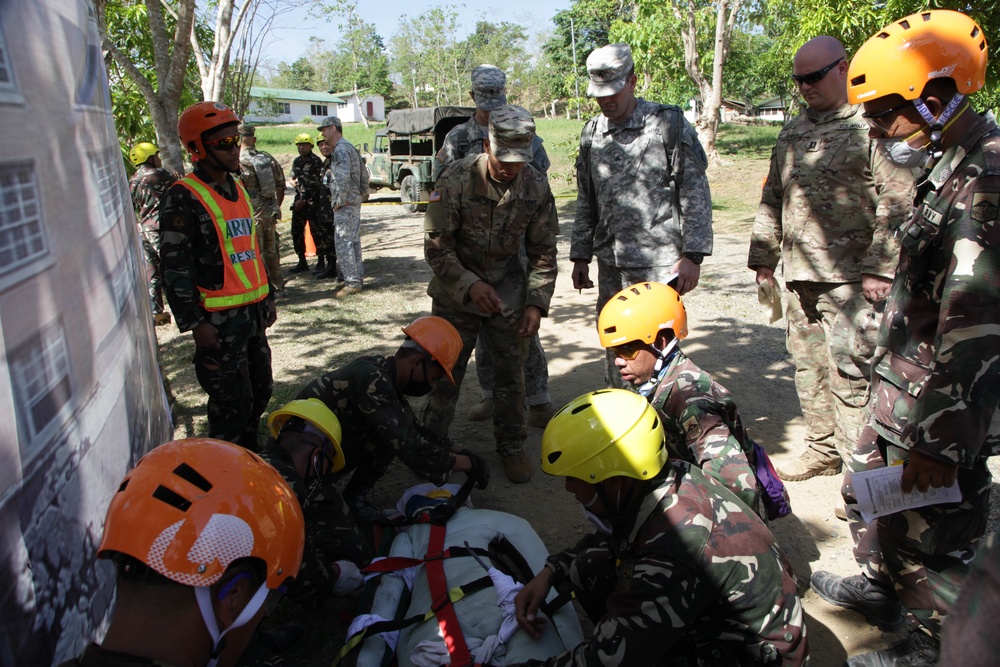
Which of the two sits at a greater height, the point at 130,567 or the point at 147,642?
the point at 130,567

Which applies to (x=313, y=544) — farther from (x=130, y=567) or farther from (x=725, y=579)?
(x=725, y=579)

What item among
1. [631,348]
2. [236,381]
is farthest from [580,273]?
[236,381]

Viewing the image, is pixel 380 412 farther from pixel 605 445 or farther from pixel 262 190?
pixel 262 190

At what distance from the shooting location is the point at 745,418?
4.83 m

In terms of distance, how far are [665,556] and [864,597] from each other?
1490 mm

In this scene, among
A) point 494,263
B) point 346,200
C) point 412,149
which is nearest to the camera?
point 494,263

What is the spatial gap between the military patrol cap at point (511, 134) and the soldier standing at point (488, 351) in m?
1.26

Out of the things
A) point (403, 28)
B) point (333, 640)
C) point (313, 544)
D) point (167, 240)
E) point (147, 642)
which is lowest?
point (333, 640)

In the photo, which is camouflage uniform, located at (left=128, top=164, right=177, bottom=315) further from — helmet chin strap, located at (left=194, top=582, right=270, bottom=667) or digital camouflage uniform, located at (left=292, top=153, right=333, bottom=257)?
helmet chin strap, located at (left=194, top=582, right=270, bottom=667)

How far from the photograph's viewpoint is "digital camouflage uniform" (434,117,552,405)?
4957 mm

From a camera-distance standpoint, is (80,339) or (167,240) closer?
(80,339)

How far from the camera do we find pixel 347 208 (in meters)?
8.73

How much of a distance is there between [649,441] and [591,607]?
2.66 feet

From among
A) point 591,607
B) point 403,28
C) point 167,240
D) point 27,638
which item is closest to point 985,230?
point 591,607
